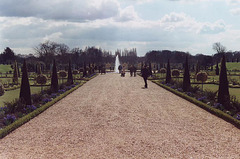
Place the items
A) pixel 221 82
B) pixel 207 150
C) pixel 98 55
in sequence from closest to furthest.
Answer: pixel 207 150 → pixel 221 82 → pixel 98 55

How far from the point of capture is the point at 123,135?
7199 mm

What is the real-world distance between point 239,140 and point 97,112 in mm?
5445

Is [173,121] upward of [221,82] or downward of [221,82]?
downward

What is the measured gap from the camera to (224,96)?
36.2 feet

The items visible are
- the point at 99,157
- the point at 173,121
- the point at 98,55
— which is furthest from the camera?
the point at 98,55

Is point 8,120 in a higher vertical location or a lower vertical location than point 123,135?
higher

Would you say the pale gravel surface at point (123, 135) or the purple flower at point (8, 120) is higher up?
the purple flower at point (8, 120)

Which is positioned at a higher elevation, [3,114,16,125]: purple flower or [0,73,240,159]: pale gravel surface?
[3,114,16,125]: purple flower

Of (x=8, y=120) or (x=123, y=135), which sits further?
(x=8, y=120)

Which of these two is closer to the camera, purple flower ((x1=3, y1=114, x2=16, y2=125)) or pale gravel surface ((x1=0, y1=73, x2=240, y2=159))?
pale gravel surface ((x1=0, y1=73, x2=240, y2=159))

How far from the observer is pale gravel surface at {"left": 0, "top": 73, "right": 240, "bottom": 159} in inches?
231

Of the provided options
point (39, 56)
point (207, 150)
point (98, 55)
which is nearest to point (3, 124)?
point (207, 150)

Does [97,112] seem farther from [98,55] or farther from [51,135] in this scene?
[98,55]

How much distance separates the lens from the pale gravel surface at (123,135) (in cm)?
588
